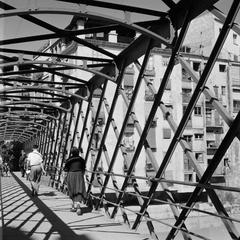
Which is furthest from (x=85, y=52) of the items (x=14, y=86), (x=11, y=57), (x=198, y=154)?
(x=11, y=57)

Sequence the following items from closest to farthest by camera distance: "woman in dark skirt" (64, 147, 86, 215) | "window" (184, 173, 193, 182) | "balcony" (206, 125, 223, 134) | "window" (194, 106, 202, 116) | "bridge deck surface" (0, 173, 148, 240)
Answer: "bridge deck surface" (0, 173, 148, 240), "woman in dark skirt" (64, 147, 86, 215), "window" (184, 173, 193, 182), "window" (194, 106, 202, 116), "balcony" (206, 125, 223, 134)

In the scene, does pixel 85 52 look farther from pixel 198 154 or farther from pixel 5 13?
pixel 5 13

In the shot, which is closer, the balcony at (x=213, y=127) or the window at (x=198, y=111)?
the window at (x=198, y=111)

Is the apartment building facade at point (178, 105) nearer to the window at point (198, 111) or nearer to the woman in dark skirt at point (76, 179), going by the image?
the window at point (198, 111)

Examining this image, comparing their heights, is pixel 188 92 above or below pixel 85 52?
below

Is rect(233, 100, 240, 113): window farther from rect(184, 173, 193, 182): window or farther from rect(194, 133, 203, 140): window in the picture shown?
rect(184, 173, 193, 182): window

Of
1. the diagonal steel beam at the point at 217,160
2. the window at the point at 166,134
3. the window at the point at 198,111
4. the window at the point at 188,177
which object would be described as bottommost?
the window at the point at 188,177

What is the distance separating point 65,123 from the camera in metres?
16.7

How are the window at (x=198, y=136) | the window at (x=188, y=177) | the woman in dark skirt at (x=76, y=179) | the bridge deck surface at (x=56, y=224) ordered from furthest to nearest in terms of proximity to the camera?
the window at (x=198, y=136)
the window at (x=188, y=177)
the woman in dark skirt at (x=76, y=179)
the bridge deck surface at (x=56, y=224)

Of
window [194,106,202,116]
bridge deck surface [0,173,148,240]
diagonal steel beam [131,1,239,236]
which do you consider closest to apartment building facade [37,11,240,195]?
window [194,106,202,116]

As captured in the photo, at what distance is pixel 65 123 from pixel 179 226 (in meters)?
11.2

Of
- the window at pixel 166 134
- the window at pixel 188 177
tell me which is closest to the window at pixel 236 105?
the window at pixel 188 177

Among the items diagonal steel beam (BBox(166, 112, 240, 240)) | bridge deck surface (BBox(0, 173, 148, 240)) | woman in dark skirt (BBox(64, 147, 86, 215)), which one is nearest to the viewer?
diagonal steel beam (BBox(166, 112, 240, 240))

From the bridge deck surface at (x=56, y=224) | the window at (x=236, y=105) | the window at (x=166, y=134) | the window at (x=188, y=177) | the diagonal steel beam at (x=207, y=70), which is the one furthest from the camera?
the window at (x=236, y=105)
